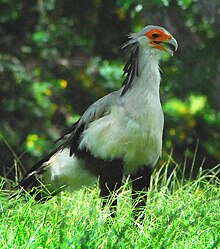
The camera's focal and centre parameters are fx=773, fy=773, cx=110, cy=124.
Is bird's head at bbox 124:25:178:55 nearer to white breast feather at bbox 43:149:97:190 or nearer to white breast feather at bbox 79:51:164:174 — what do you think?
white breast feather at bbox 79:51:164:174

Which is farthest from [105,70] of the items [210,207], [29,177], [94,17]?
[210,207]

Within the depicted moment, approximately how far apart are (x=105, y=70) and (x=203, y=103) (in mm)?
1130

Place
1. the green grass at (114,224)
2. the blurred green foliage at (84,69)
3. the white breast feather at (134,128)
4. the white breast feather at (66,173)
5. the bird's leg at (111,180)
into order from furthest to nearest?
the blurred green foliage at (84,69)
the white breast feather at (66,173)
the bird's leg at (111,180)
the white breast feather at (134,128)
the green grass at (114,224)

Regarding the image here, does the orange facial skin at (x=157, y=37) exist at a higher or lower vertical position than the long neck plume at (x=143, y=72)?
higher

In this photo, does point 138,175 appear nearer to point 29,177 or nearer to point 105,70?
point 29,177

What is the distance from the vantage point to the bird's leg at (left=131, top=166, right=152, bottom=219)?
4801 mm

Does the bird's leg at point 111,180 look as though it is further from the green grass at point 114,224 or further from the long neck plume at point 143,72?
the long neck plume at point 143,72

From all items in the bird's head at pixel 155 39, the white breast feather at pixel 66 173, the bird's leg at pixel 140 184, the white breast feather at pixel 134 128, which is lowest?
the bird's leg at pixel 140 184

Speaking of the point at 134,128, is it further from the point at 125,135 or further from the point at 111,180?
the point at 111,180

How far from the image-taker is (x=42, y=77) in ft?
28.5

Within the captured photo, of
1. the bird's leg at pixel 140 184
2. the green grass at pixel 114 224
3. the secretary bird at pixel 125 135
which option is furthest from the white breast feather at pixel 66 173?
the bird's leg at pixel 140 184

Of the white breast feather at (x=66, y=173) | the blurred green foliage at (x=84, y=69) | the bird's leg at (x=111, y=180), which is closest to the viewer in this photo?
the bird's leg at (x=111, y=180)

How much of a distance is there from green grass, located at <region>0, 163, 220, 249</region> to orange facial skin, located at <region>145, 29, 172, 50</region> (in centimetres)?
92

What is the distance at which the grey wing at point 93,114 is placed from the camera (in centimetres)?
475
